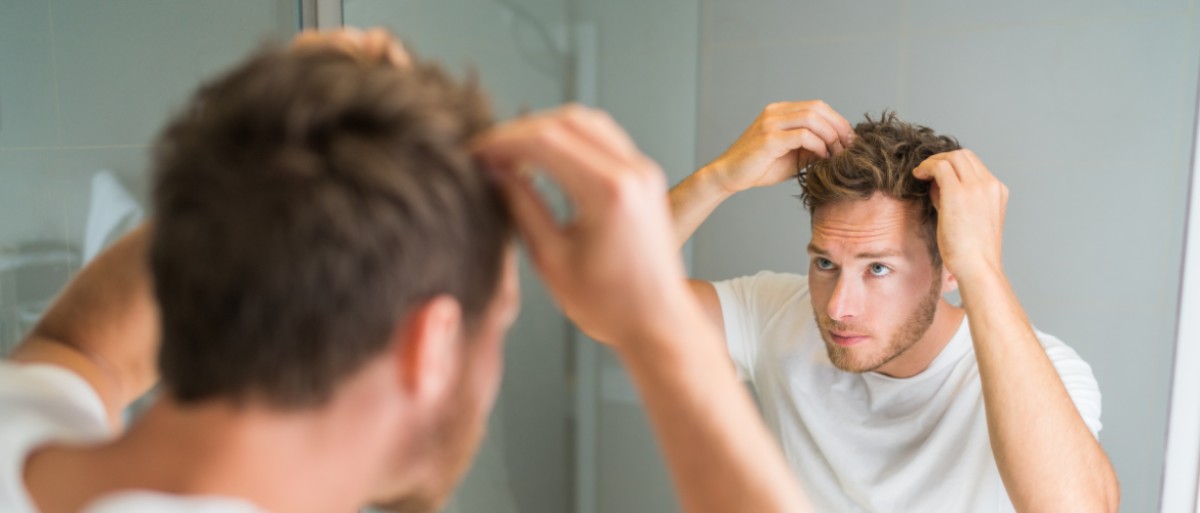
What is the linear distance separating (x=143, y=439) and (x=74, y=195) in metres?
0.53

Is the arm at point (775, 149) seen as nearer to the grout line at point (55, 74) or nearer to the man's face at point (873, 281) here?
the man's face at point (873, 281)

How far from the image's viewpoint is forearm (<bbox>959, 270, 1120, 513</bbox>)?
0.92 metres

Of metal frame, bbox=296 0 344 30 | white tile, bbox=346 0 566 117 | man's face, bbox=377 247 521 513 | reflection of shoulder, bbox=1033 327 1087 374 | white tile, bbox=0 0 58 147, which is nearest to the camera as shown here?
man's face, bbox=377 247 521 513

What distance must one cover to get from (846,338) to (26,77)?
1082 millimetres

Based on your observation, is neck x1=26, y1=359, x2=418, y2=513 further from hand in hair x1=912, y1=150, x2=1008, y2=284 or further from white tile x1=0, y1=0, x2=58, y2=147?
hand in hair x1=912, y1=150, x2=1008, y2=284

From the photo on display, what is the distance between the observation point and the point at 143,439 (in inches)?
18.2

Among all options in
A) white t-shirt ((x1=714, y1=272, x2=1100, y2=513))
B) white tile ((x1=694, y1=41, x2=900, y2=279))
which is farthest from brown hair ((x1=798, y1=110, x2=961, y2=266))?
white tile ((x1=694, y1=41, x2=900, y2=279))

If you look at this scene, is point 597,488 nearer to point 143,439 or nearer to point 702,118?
point 702,118

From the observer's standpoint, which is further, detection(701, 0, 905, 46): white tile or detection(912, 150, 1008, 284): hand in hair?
detection(701, 0, 905, 46): white tile

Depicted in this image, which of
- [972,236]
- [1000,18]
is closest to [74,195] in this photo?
[972,236]

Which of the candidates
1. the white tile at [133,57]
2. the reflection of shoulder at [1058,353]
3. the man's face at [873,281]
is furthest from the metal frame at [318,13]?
the reflection of shoulder at [1058,353]

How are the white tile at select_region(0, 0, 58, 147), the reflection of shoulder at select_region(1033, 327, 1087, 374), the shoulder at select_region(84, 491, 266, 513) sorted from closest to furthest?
the shoulder at select_region(84, 491, 266, 513) < the white tile at select_region(0, 0, 58, 147) < the reflection of shoulder at select_region(1033, 327, 1087, 374)

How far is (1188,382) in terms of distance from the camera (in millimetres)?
954

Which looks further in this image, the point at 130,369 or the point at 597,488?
the point at 597,488
